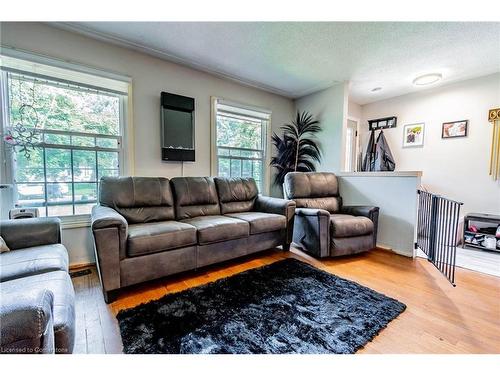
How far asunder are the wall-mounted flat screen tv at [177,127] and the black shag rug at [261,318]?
1715 millimetres

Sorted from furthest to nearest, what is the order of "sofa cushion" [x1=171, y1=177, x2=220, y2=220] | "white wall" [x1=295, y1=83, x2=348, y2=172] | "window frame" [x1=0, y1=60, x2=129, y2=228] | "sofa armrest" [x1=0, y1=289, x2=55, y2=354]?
"white wall" [x1=295, y1=83, x2=348, y2=172] < "sofa cushion" [x1=171, y1=177, x2=220, y2=220] < "window frame" [x1=0, y1=60, x2=129, y2=228] < "sofa armrest" [x1=0, y1=289, x2=55, y2=354]

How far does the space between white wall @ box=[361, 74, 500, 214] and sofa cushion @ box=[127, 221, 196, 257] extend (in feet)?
13.2

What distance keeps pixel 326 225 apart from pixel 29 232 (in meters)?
2.61

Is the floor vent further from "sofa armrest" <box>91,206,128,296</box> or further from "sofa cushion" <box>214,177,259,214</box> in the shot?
"sofa cushion" <box>214,177,259,214</box>

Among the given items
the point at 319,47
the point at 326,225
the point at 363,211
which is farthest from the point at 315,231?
the point at 319,47

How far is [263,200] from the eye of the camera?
2.94m

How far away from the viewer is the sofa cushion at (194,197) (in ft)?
8.26

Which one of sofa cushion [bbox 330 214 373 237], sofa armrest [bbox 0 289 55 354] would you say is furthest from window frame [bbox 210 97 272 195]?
sofa armrest [bbox 0 289 55 354]

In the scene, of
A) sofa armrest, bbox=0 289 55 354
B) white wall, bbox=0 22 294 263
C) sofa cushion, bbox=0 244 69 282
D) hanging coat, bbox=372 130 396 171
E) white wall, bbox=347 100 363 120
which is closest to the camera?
sofa armrest, bbox=0 289 55 354

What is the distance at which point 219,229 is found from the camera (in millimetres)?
2109

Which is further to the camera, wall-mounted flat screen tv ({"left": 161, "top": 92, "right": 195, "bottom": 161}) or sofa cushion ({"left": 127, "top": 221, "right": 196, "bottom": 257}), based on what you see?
wall-mounted flat screen tv ({"left": 161, "top": 92, "right": 195, "bottom": 161})

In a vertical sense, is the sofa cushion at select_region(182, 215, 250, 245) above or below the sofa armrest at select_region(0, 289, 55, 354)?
below

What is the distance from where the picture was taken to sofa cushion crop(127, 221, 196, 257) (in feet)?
5.61
